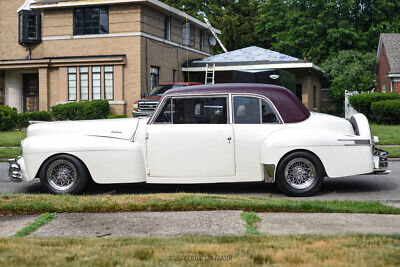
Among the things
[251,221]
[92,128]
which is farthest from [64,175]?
[251,221]

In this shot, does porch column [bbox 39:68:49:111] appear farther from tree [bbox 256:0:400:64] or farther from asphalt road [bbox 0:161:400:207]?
tree [bbox 256:0:400:64]

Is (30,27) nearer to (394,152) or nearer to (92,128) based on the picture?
(394,152)

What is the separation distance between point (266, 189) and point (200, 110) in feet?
5.88

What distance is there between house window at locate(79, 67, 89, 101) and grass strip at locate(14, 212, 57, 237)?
2180 centimetres

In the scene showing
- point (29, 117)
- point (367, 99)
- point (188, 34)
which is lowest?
point (29, 117)

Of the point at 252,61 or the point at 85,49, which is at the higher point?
the point at 85,49

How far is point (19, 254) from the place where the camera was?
14.2 ft

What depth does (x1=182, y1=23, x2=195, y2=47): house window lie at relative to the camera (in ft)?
108

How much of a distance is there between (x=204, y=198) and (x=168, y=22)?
2479 centimetres

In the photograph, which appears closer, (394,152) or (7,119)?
(394,152)

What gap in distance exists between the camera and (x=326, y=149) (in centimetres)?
784

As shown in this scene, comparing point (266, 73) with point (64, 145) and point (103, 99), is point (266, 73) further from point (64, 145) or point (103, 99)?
point (64, 145)

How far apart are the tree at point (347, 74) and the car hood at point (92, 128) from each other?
30.0 meters

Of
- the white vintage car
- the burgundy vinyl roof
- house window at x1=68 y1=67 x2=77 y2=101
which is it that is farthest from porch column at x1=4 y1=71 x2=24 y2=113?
the burgundy vinyl roof
